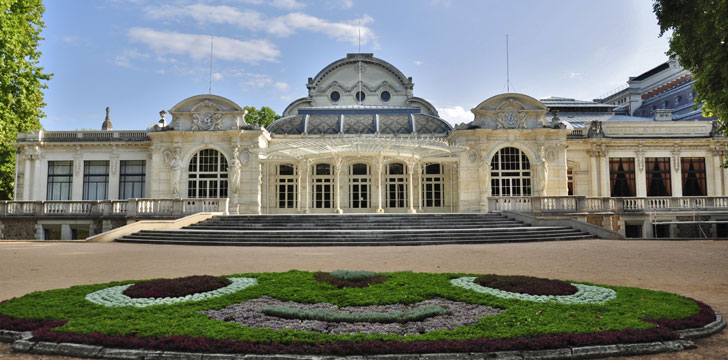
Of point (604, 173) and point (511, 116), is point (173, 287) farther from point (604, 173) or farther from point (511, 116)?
point (604, 173)

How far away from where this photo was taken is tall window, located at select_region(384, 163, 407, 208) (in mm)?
32562

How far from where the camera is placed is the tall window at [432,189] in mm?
32875

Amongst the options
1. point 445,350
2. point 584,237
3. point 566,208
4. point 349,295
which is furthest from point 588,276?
point 566,208

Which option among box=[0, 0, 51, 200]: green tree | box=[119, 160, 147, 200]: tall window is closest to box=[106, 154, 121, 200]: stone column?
box=[119, 160, 147, 200]: tall window

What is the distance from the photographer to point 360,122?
34.7m

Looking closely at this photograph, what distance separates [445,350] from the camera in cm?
461

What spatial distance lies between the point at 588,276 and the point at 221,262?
8.94 metres

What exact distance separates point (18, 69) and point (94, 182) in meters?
17.7

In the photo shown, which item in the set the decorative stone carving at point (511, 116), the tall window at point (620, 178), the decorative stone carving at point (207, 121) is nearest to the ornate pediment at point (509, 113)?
the decorative stone carving at point (511, 116)

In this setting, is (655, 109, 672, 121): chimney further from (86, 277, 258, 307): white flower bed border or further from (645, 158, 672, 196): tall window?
(86, 277, 258, 307): white flower bed border

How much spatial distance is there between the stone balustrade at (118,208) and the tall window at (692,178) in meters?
32.3

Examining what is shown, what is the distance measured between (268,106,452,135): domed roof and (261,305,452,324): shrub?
27522 mm

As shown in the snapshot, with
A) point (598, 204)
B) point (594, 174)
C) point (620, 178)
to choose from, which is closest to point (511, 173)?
point (598, 204)

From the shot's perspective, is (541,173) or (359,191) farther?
(359,191)
